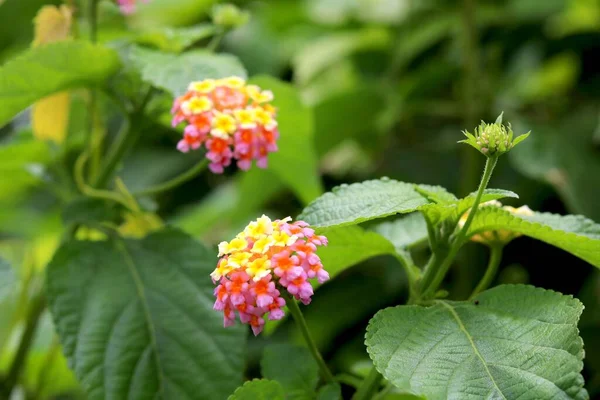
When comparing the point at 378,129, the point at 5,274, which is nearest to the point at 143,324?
the point at 5,274

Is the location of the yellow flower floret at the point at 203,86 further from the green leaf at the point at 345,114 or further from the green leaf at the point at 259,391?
the green leaf at the point at 345,114

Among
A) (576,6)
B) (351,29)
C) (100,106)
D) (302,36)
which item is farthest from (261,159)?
(576,6)

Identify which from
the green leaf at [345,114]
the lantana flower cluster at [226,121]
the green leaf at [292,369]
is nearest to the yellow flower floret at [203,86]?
the lantana flower cluster at [226,121]

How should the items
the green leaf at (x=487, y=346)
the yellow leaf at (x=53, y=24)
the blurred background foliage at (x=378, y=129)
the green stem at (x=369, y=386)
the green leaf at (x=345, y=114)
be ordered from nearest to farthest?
1. the green leaf at (x=487, y=346)
2. the green stem at (x=369, y=386)
3. the yellow leaf at (x=53, y=24)
4. the blurred background foliage at (x=378, y=129)
5. the green leaf at (x=345, y=114)

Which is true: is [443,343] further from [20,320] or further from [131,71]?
[20,320]

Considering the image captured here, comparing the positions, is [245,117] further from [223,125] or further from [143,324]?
[143,324]

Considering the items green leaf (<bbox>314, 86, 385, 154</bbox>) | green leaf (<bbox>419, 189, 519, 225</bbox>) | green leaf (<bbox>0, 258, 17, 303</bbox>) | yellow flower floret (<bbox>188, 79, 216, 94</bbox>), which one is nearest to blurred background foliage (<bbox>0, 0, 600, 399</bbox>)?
green leaf (<bbox>314, 86, 385, 154</bbox>)
